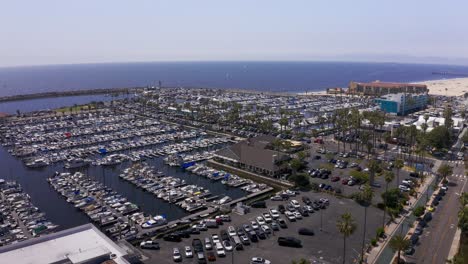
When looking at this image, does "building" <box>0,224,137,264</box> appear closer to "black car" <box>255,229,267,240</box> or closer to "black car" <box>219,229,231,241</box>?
"black car" <box>219,229,231,241</box>

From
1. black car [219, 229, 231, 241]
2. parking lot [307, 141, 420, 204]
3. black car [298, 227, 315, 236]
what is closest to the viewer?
black car [219, 229, 231, 241]

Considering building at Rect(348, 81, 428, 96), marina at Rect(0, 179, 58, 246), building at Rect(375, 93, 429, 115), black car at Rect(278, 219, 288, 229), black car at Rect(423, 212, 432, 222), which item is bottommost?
marina at Rect(0, 179, 58, 246)

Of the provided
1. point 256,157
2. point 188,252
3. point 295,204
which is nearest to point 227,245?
point 188,252

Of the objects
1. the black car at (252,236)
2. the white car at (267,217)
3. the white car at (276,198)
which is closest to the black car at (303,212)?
the white car at (267,217)

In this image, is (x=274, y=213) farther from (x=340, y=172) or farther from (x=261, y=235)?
(x=340, y=172)

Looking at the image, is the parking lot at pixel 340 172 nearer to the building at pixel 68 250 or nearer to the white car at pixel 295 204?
the white car at pixel 295 204

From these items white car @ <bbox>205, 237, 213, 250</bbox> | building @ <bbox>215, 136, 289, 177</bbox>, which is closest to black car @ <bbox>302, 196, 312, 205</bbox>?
building @ <bbox>215, 136, 289, 177</bbox>
